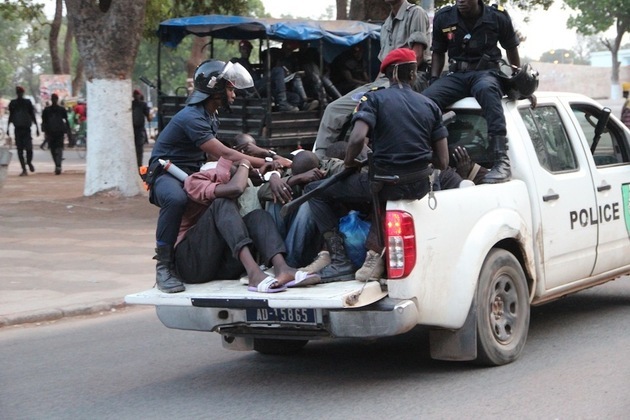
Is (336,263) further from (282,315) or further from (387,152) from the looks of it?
(387,152)

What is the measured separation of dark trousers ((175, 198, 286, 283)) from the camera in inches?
253

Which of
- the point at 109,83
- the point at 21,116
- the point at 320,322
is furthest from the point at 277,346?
the point at 21,116

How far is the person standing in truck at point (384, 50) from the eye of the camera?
Result: 26.9 feet

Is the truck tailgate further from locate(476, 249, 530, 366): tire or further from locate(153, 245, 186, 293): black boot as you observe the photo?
locate(476, 249, 530, 366): tire

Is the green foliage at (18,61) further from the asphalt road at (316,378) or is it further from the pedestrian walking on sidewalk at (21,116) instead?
the asphalt road at (316,378)

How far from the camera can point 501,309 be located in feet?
21.9

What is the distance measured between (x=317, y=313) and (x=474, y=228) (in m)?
1.15

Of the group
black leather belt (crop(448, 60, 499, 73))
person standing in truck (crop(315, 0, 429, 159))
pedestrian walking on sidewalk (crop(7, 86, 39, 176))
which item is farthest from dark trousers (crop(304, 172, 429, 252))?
pedestrian walking on sidewalk (crop(7, 86, 39, 176))

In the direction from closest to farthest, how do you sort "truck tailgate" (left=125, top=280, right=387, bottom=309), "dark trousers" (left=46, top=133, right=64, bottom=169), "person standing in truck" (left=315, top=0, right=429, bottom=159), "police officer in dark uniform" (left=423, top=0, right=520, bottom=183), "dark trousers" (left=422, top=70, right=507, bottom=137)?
"truck tailgate" (left=125, top=280, right=387, bottom=309)
"dark trousers" (left=422, top=70, right=507, bottom=137)
"police officer in dark uniform" (left=423, top=0, right=520, bottom=183)
"person standing in truck" (left=315, top=0, right=429, bottom=159)
"dark trousers" (left=46, top=133, right=64, bottom=169)

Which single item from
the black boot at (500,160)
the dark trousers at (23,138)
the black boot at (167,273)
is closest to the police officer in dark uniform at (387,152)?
the black boot at (500,160)

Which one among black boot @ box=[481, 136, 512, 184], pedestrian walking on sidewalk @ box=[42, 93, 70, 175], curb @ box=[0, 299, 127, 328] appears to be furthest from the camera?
pedestrian walking on sidewalk @ box=[42, 93, 70, 175]

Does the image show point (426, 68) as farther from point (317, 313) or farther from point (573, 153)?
point (317, 313)

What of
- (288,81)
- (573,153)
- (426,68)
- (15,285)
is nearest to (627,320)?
(573,153)

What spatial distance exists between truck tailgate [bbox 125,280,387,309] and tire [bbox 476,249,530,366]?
776mm
